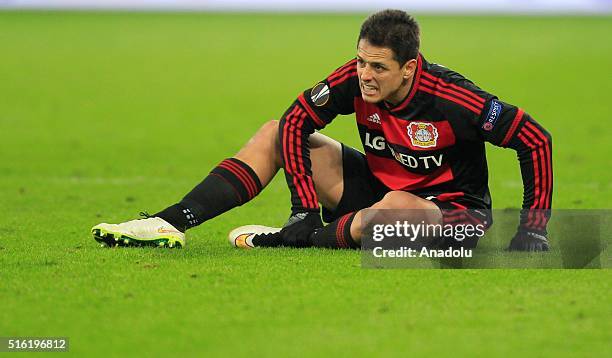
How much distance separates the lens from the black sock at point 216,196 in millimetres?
7695

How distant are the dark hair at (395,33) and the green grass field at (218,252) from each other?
1.30 m

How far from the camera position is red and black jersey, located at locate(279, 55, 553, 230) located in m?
7.12

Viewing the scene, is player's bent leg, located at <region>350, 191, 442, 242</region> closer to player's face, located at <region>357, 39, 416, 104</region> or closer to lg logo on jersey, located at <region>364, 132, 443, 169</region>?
lg logo on jersey, located at <region>364, 132, 443, 169</region>

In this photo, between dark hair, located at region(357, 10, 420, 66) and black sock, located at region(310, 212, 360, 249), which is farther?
black sock, located at region(310, 212, 360, 249)

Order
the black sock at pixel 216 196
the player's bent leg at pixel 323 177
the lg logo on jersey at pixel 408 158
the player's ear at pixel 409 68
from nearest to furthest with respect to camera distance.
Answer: the player's ear at pixel 409 68
the lg logo on jersey at pixel 408 158
the black sock at pixel 216 196
the player's bent leg at pixel 323 177

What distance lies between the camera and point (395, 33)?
7.05 m

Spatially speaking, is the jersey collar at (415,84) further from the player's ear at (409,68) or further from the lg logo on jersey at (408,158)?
the lg logo on jersey at (408,158)

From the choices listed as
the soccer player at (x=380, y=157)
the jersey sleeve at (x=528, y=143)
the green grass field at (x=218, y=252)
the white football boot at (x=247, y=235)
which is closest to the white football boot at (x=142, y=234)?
the soccer player at (x=380, y=157)

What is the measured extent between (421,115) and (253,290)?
1.75 m

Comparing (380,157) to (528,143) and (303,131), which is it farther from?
(528,143)

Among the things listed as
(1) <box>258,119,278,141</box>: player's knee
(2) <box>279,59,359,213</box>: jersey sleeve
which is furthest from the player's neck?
(1) <box>258,119,278,141</box>: player's knee

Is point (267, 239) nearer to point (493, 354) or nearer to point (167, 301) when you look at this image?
point (167, 301)

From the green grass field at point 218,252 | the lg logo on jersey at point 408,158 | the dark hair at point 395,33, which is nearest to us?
the green grass field at point 218,252

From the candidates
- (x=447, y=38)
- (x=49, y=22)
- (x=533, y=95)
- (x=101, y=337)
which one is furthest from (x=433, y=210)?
(x=49, y=22)
